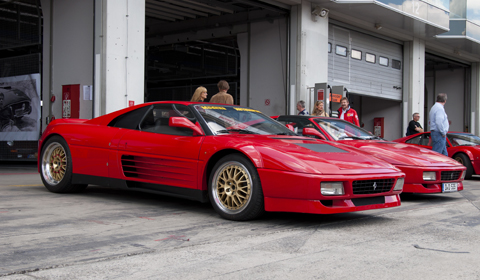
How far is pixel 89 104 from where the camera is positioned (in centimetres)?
1027

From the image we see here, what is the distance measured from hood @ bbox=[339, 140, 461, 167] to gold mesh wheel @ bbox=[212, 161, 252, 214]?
9.44ft

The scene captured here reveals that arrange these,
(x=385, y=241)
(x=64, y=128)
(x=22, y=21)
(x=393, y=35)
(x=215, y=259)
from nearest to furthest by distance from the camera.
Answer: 1. (x=215, y=259)
2. (x=385, y=241)
3. (x=64, y=128)
4. (x=22, y=21)
5. (x=393, y=35)

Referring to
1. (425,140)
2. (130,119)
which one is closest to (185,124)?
(130,119)

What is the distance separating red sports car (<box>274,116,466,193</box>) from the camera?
6.29 m

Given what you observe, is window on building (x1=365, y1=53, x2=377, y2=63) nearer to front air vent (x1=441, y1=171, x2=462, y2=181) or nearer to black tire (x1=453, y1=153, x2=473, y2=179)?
black tire (x1=453, y1=153, x2=473, y2=179)

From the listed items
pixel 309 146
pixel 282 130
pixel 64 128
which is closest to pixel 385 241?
pixel 309 146

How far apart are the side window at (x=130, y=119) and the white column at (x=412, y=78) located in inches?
653

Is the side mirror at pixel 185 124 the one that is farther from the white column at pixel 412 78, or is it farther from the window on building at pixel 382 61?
the white column at pixel 412 78

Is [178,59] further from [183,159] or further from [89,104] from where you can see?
[183,159]

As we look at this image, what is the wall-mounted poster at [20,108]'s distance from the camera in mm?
12273

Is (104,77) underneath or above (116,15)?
underneath

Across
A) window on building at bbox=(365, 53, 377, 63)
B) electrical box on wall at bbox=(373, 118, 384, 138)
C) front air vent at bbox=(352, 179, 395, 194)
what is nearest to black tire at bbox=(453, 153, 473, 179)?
front air vent at bbox=(352, 179, 395, 194)

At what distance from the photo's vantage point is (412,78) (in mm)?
19938

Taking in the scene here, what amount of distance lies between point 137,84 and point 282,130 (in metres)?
5.69
